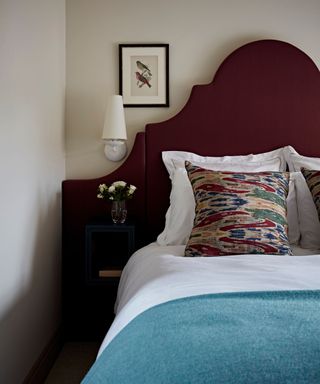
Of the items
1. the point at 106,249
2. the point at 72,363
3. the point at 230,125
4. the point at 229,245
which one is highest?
the point at 230,125

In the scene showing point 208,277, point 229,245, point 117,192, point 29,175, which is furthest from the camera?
point 117,192

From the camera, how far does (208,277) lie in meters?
1.49

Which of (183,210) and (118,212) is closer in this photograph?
(183,210)

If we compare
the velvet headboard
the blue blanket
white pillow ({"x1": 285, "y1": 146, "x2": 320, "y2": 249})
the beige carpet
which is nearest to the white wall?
the beige carpet

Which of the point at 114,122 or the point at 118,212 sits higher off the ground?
the point at 114,122

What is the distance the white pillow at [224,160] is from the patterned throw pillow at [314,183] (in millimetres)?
253

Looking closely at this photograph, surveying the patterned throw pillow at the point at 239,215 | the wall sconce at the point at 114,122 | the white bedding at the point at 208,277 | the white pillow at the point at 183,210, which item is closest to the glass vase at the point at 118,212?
the white pillow at the point at 183,210

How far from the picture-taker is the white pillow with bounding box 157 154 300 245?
2.34 meters

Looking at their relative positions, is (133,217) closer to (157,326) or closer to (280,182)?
(280,182)

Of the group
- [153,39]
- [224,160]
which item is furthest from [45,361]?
[153,39]

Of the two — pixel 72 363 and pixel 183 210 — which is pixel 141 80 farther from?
pixel 72 363

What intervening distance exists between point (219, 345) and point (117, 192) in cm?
170

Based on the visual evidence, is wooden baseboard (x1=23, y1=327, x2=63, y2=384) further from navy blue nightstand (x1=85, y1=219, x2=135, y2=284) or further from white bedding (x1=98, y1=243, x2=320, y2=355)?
white bedding (x1=98, y1=243, x2=320, y2=355)

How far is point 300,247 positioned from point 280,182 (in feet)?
1.14
